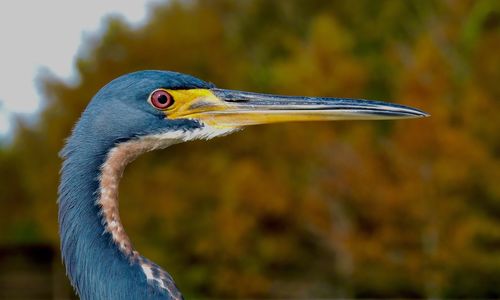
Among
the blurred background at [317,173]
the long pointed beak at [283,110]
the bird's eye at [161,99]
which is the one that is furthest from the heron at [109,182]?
the blurred background at [317,173]

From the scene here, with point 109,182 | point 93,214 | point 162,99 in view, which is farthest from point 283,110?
point 93,214

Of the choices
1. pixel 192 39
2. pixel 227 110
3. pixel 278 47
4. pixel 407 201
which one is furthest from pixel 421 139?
pixel 227 110

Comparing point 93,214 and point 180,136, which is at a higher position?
point 180,136

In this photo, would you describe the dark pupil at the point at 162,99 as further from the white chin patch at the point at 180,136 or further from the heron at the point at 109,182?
the white chin patch at the point at 180,136

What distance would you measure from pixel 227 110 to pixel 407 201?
3121 cm

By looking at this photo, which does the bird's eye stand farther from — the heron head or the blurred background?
the blurred background

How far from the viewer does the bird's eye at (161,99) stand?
4395 mm

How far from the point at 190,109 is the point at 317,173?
111 feet

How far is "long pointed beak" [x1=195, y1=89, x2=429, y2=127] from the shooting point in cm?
463

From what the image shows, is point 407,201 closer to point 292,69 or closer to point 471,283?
point 471,283

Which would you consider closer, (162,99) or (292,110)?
(162,99)

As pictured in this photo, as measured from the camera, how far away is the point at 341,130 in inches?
1578

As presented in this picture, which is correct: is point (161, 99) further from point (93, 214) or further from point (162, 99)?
point (93, 214)

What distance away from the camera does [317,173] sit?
38.3 meters
